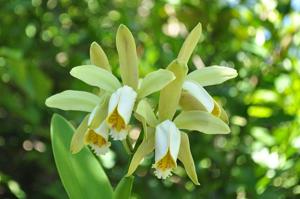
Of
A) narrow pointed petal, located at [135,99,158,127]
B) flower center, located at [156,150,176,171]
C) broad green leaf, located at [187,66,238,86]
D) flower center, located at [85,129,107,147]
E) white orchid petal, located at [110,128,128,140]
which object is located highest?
broad green leaf, located at [187,66,238,86]

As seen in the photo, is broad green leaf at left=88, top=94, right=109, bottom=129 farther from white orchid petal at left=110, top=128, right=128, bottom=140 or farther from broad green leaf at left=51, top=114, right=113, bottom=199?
broad green leaf at left=51, top=114, right=113, bottom=199

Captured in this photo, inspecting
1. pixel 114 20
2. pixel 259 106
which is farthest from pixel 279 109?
pixel 114 20

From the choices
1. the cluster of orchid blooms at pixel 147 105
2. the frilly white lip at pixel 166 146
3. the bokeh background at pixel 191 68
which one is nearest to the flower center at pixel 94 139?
the cluster of orchid blooms at pixel 147 105

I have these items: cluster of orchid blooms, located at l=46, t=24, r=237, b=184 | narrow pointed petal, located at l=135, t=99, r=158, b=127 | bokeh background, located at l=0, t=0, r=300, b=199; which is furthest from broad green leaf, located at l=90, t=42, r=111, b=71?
bokeh background, located at l=0, t=0, r=300, b=199

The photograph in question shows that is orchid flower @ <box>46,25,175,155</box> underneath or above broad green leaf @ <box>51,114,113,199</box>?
above

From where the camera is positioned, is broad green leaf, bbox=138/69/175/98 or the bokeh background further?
the bokeh background

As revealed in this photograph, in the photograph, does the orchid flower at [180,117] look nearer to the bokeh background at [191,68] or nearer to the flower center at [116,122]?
the flower center at [116,122]
